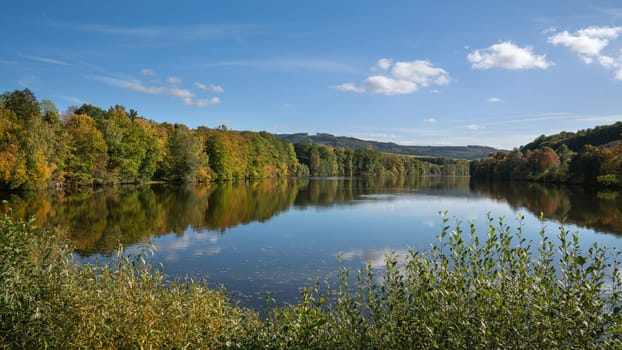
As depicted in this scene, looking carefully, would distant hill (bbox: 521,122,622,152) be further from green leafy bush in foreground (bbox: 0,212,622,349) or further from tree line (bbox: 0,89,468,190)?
green leafy bush in foreground (bbox: 0,212,622,349)

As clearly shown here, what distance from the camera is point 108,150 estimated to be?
59.9 m

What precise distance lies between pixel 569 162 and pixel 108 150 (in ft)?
262

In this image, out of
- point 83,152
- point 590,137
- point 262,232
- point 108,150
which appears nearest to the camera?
point 262,232

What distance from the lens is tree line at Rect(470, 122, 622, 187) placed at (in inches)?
2420

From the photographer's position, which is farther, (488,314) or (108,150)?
(108,150)

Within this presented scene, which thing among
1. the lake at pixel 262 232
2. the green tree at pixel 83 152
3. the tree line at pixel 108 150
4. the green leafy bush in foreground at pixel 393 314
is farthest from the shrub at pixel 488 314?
the green tree at pixel 83 152

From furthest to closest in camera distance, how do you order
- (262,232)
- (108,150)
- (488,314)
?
1. (108,150)
2. (262,232)
3. (488,314)

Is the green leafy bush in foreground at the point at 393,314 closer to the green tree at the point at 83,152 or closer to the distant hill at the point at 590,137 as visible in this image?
the green tree at the point at 83,152

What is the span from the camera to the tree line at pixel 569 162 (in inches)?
2420

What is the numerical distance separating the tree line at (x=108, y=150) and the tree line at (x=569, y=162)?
60091mm

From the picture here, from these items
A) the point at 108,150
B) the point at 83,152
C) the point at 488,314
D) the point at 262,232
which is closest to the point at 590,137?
the point at 108,150

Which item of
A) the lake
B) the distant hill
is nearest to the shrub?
the lake

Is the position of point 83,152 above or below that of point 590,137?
below

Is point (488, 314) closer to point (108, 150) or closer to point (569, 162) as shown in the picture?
point (108, 150)
